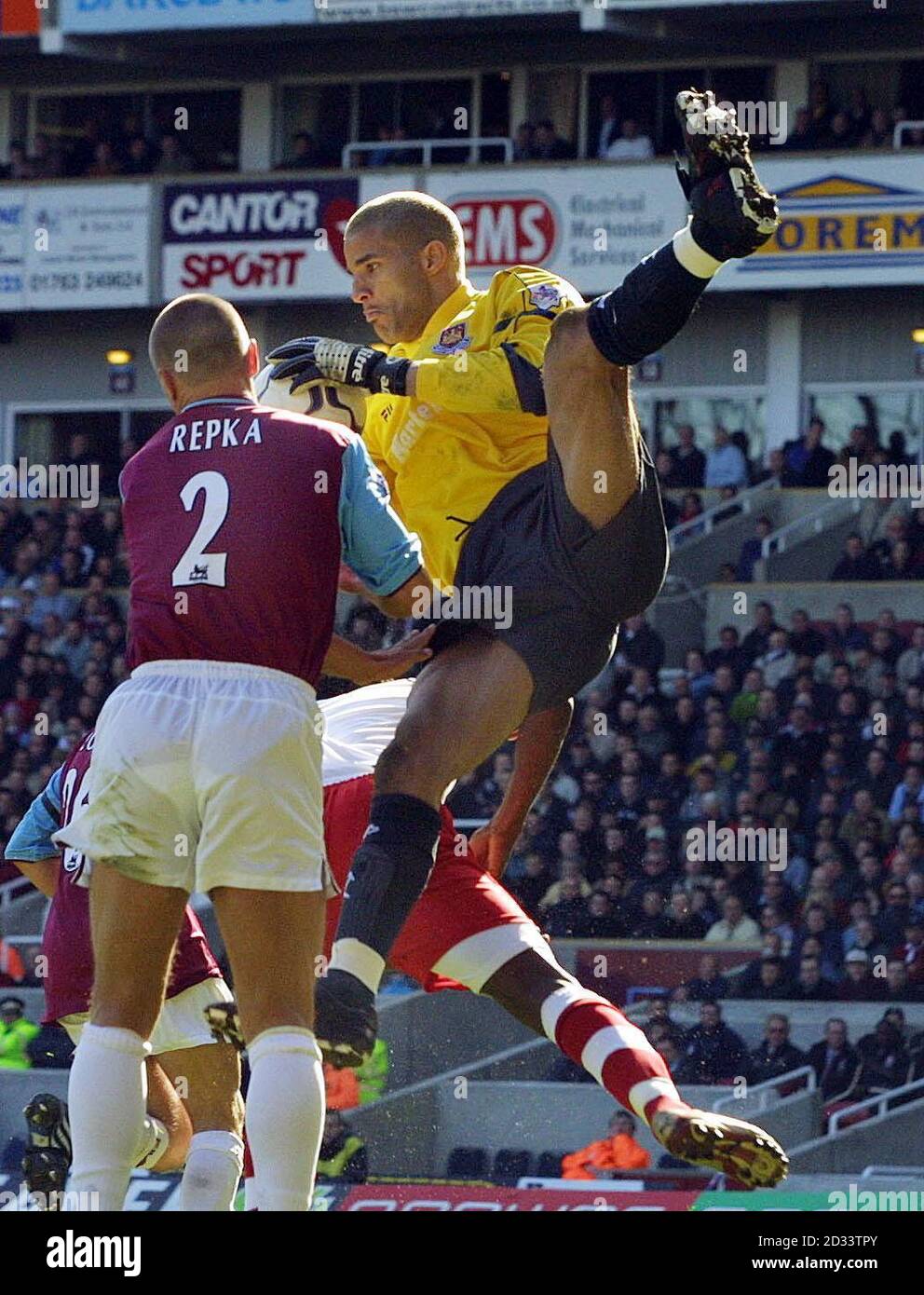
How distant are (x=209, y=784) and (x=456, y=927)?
1375 mm

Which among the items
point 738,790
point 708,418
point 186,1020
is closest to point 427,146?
point 708,418

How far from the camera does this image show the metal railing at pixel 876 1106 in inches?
500

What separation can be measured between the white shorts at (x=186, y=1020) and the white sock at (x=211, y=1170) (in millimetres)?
332

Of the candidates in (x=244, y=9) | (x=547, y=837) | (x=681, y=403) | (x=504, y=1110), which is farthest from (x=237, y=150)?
(x=504, y=1110)

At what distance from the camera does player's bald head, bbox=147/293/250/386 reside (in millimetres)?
5332

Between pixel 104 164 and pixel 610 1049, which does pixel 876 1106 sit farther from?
pixel 104 164

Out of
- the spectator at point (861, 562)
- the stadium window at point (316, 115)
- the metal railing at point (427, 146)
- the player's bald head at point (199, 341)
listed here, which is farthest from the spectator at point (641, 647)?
the player's bald head at point (199, 341)

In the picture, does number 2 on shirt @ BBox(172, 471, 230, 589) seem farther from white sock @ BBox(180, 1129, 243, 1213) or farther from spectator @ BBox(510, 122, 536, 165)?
spectator @ BBox(510, 122, 536, 165)

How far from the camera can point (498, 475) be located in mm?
6465

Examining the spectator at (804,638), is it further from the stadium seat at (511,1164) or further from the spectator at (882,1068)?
the stadium seat at (511,1164)

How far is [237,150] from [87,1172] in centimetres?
1848
